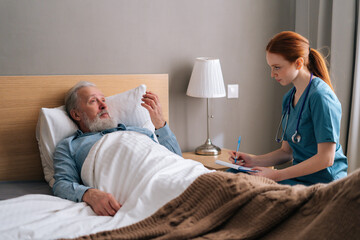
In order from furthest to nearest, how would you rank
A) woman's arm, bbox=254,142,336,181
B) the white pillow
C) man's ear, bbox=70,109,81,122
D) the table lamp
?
the table lamp < man's ear, bbox=70,109,81,122 < the white pillow < woman's arm, bbox=254,142,336,181

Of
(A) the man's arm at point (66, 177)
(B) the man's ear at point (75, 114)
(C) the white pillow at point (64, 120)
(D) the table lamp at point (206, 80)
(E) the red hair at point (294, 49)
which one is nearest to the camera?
(A) the man's arm at point (66, 177)

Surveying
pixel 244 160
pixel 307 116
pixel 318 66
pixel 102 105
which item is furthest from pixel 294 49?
pixel 102 105

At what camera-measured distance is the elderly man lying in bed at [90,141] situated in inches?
55.6

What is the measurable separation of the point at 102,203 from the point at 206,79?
1249mm

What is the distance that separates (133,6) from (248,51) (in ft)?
3.07

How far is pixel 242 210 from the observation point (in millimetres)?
1034

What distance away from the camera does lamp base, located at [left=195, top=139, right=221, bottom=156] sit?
2409 millimetres

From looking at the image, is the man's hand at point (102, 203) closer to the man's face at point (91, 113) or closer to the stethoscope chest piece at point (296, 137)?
the man's face at point (91, 113)

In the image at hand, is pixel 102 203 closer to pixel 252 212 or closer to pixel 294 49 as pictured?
pixel 252 212

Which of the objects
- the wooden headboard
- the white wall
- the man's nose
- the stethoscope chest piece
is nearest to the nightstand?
the white wall

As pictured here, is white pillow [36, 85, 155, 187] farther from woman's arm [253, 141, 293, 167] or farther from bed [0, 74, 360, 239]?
woman's arm [253, 141, 293, 167]

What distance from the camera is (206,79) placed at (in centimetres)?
233

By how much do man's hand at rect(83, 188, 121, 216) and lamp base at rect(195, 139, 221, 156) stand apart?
1128 millimetres

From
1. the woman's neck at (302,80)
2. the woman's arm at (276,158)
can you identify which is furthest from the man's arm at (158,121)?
the woman's neck at (302,80)
